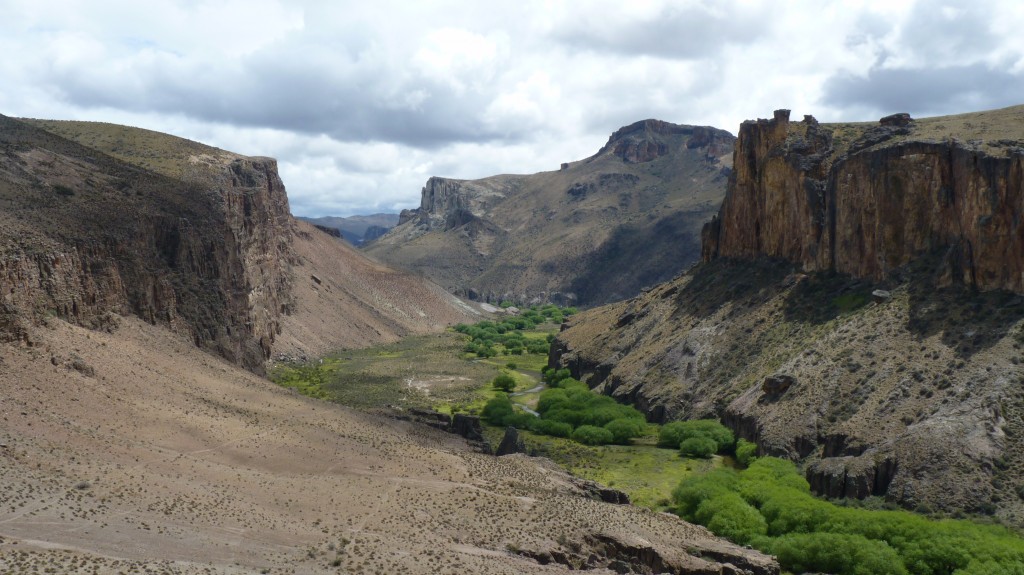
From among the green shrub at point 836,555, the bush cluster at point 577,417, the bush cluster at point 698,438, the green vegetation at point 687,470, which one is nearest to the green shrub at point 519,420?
the bush cluster at point 577,417

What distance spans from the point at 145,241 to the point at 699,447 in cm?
4574

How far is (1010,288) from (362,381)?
68579 mm

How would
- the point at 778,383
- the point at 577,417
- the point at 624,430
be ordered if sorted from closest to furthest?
the point at 778,383
the point at 624,430
the point at 577,417

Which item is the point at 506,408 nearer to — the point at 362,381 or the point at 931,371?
the point at 362,381

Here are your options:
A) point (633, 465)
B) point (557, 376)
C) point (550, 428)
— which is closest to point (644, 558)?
point (633, 465)

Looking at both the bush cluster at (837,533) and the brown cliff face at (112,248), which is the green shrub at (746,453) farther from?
the brown cliff face at (112,248)

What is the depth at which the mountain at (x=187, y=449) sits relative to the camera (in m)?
33.2

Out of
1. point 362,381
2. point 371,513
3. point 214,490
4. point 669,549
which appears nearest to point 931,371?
point 669,549

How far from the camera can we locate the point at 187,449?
144ft

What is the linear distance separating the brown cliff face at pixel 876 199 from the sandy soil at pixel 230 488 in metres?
33.8

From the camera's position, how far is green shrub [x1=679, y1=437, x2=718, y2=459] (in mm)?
65875

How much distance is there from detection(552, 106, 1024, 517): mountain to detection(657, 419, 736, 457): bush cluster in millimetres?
1637

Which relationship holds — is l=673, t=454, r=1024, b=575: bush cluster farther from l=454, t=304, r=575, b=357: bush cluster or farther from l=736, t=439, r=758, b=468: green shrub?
l=454, t=304, r=575, b=357: bush cluster

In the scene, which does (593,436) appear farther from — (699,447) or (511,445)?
(511,445)
